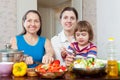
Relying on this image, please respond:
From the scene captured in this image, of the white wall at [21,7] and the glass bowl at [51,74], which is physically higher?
the white wall at [21,7]

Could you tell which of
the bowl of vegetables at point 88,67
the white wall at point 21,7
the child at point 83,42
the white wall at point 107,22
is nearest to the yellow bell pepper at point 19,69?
the bowl of vegetables at point 88,67

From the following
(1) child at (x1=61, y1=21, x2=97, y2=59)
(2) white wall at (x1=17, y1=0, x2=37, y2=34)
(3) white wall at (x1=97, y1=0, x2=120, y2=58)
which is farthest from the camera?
(2) white wall at (x1=17, y1=0, x2=37, y2=34)

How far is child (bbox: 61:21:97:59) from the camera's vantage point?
1592mm

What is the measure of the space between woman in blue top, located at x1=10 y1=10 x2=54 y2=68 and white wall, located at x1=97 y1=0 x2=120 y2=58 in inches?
37.9

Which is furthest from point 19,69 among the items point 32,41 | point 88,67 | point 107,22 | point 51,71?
point 107,22

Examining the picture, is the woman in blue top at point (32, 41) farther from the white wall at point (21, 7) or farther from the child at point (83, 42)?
the white wall at point (21, 7)

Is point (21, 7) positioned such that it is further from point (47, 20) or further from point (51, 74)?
point (51, 74)

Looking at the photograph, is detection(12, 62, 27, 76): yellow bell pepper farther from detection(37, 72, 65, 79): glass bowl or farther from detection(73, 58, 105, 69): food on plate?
detection(73, 58, 105, 69): food on plate

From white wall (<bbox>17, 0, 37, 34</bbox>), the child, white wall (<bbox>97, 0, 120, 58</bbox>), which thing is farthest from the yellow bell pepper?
white wall (<bbox>17, 0, 37, 34</bbox>)

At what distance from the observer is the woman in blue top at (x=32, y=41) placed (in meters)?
1.69

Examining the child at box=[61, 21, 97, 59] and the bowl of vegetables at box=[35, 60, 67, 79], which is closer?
the bowl of vegetables at box=[35, 60, 67, 79]

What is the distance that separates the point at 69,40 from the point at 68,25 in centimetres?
13

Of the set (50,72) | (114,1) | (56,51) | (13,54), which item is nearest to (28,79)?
(50,72)

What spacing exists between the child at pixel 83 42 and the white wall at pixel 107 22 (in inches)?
32.6
